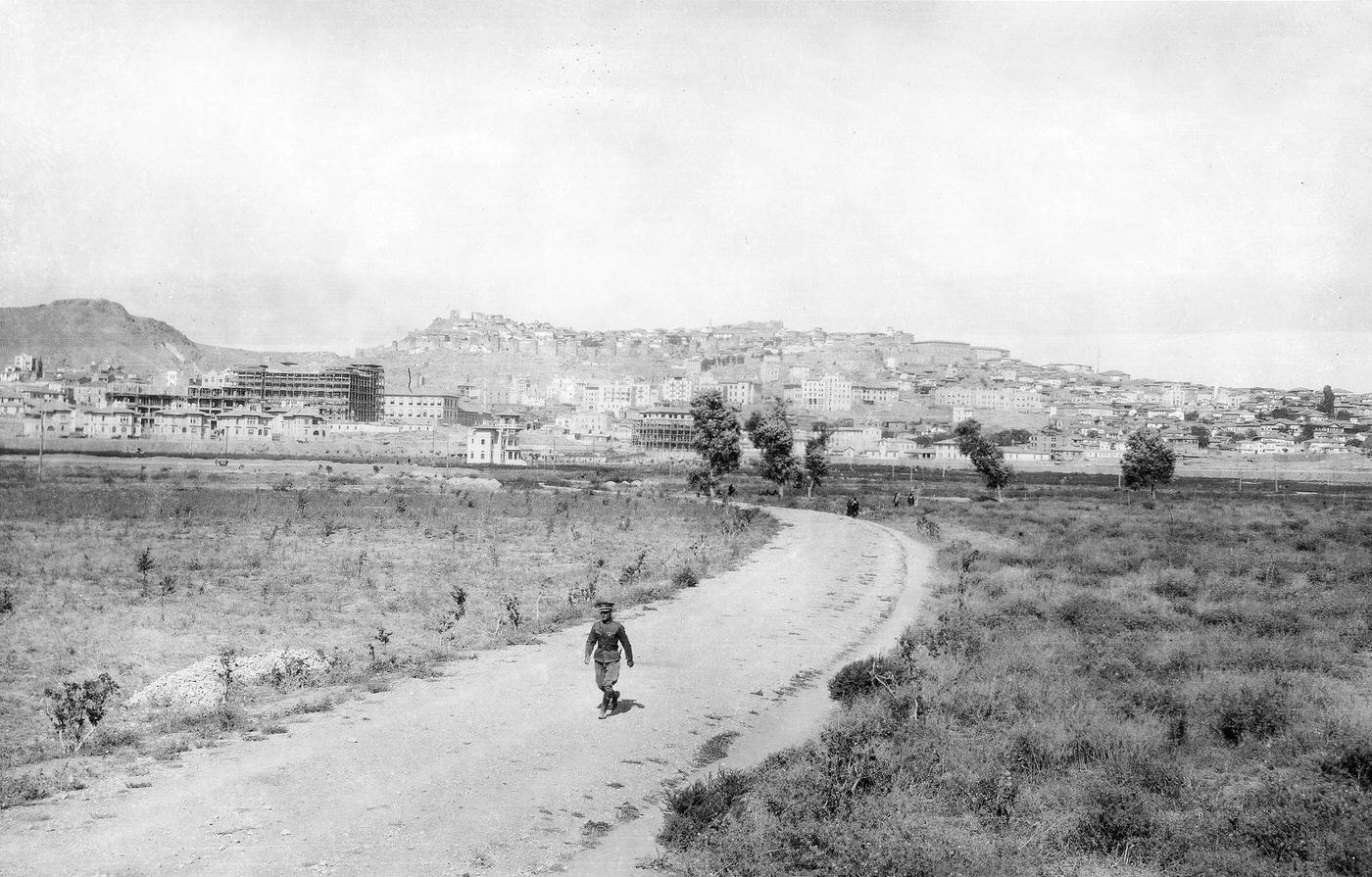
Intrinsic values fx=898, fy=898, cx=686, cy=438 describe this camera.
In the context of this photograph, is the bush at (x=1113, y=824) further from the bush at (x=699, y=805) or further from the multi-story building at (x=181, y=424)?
the multi-story building at (x=181, y=424)

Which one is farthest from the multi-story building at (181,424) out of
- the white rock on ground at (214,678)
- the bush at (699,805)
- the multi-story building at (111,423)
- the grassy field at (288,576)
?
the bush at (699,805)

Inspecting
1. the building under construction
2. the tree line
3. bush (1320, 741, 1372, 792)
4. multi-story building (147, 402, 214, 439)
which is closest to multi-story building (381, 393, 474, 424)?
the building under construction

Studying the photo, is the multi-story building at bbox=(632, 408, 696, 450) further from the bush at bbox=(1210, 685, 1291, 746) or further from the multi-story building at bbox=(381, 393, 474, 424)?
the bush at bbox=(1210, 685, 1291, 746)

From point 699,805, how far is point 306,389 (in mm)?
171906

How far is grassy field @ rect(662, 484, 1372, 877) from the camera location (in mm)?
7699

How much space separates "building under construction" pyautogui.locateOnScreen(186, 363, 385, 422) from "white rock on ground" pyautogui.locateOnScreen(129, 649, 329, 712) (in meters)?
145

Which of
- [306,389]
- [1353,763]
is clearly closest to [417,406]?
[306,389]

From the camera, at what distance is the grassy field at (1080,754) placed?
7.70 metres

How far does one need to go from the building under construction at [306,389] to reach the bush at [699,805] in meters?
152

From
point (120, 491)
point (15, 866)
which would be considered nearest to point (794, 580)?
point (15, 866)

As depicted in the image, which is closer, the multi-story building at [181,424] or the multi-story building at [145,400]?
the multi-story building at [181,424]

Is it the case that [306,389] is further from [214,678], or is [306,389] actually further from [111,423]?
[214,678]

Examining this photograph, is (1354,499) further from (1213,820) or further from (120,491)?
(120,491)

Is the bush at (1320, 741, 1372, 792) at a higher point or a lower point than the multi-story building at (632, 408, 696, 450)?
lower
